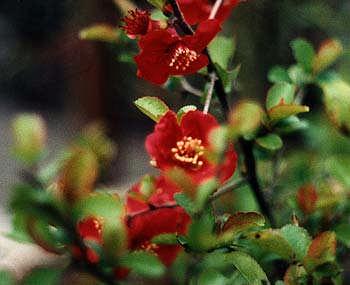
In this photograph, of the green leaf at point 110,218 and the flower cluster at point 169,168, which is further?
the flower cluster at point 169,168

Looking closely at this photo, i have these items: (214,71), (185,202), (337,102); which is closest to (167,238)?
(185,202)

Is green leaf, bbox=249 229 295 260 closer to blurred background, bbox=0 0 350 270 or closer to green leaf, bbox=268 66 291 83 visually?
green leaf, bbox=268 66 291 83

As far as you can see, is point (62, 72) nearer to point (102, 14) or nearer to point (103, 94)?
point (103, 94)

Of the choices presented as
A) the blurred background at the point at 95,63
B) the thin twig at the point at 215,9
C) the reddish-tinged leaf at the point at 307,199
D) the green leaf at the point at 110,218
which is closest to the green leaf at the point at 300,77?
the reddish-tinged leaf at the point at 307,199

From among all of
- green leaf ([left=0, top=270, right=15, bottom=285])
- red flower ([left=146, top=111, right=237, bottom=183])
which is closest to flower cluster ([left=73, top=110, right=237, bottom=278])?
red flower ([left=146, top=111, right=237, bottom=183])

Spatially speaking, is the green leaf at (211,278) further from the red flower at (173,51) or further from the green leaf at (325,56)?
the green leaf at (325,56)

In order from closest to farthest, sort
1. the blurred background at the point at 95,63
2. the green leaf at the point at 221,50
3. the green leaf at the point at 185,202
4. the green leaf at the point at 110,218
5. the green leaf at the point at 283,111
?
the green leaf at the point at 110,218
the green leaf at the point at 185,202
the green leaf at the point at 283,111
the green leaf at the point at 221,50
the blurred background at the point at 95,63

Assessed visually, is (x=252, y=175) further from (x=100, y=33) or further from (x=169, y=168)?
(x=100, y=33)
